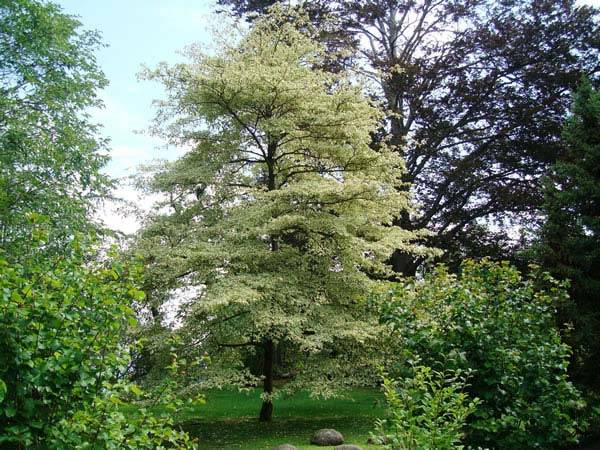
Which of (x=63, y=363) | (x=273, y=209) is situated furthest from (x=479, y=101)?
(x=63, y=363)

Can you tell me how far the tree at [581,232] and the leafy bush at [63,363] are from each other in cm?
712

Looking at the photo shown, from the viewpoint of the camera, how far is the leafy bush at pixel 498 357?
622cm

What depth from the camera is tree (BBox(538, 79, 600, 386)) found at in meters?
8.89

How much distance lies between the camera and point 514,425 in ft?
20.2

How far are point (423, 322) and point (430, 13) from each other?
18.1 metres

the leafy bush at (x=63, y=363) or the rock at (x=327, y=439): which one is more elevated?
the leafy bush at (x=63, y=363)

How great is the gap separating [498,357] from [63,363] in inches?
177

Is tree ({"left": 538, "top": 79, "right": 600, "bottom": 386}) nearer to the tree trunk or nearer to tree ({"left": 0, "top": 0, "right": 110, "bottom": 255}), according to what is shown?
the tree trunk

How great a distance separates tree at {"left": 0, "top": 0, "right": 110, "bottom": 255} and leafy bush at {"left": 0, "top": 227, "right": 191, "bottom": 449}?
8.48m

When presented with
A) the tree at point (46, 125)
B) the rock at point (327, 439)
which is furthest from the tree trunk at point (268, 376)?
the tree at point (46, 125)

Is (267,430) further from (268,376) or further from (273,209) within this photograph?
(273,209)

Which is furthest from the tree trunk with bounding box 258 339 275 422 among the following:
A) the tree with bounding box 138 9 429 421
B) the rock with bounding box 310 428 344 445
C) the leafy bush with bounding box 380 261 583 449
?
the leafy bush with bounding box 380 261 583 449

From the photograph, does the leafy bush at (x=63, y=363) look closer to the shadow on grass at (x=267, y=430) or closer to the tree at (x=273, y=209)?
the tree at (x=273, y=209)

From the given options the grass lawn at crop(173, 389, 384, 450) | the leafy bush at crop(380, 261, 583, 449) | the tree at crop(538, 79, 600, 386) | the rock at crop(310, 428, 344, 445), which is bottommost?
the grass lawn at crop(173, 389, 384, 450)
